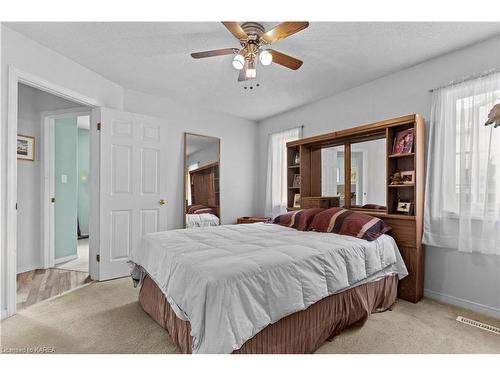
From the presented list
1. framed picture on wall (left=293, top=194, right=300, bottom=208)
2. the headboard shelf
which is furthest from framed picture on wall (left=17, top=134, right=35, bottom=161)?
the headboard shelf

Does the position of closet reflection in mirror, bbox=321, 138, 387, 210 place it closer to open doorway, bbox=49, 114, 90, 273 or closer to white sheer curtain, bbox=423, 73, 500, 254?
white sheer curtain, bbox=423, 73, 500, 254

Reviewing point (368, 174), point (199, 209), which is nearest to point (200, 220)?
point (199, 209)

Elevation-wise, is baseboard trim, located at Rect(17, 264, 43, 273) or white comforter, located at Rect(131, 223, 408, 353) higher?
white comforter, located at Rect(131, 223, 408, 353)

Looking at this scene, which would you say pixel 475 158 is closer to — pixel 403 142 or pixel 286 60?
pixel 403 142

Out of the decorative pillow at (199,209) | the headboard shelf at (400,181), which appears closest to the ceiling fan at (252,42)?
the headboard shelf at (400,181)

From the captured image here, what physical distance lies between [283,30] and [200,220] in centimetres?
305

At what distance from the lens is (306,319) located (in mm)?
1659

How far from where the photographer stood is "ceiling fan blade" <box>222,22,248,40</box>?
175 cm

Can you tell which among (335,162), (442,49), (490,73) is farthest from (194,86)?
(490,73)

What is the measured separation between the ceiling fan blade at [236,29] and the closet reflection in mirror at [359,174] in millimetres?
2012

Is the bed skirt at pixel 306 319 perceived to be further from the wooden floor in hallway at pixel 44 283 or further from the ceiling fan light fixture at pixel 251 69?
the ceiling fan light fixture at pixel 251 69

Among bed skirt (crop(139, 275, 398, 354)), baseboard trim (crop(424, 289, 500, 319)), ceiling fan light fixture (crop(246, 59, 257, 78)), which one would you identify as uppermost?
ceiling fan light fixture (crop(246, 59, 257, 78))
